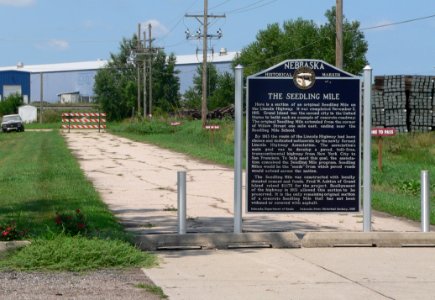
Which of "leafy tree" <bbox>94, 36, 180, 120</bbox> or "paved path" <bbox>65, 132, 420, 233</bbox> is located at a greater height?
"leafy tree" <bbox>94, 36, 180, 120</bbox>

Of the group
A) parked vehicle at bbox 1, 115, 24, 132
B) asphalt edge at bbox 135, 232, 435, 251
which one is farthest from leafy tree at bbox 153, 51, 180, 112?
asphalt edge at bbox 135, 232, 435, 251

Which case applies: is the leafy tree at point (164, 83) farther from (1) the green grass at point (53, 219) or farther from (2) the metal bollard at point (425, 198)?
(2) the metal bollard at point (425, 198)

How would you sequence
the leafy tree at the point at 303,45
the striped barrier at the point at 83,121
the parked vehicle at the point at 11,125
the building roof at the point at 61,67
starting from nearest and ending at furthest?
the parked vehicle at the point at 11,125, the striped barrier at the point at 83,121, the leafy tree at the point at 303,45, the building roof at the point at 61,67

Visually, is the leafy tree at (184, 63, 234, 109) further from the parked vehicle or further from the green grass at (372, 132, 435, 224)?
the green grass at (372, 132, 435, 224)

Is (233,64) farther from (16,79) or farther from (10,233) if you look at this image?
(10,233)

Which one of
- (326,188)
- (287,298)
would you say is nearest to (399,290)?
(287,298)

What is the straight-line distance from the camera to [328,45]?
83.8 meters

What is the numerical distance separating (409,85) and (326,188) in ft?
80.6

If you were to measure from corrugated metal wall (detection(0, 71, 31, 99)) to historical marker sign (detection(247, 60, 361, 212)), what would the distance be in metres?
136

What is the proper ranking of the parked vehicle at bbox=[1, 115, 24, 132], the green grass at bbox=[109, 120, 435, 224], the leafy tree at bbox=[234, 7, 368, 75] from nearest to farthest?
the green grass at bbox=[109, 120, 435, 224], the parked vehicle at bbox=[1, 115, 24, 132], the leafy tree at bbox=[234, 7, 368, 75]

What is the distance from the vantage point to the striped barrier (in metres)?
71.4

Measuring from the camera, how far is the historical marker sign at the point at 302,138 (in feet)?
37.6

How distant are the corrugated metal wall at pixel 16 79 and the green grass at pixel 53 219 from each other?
119 meters

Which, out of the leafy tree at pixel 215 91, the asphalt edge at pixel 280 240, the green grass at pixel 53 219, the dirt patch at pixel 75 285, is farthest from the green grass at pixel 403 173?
the leafy tree at pixel 215 91
